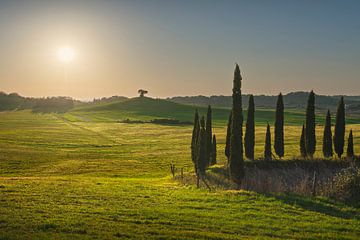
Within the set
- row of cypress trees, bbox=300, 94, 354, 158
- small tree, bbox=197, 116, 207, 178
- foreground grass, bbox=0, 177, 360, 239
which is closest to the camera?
foreground grass, bbox=0, 177, 360, 239

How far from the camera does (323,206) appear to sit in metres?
23.8

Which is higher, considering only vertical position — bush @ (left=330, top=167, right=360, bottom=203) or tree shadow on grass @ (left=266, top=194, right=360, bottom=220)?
bush @ (left=330, top=167, right=360, bottom=203)

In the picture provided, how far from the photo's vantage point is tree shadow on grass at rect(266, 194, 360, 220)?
72.1ft

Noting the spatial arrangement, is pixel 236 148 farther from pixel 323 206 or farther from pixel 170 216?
pixel 170 216

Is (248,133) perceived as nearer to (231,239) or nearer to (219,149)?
(219,149)

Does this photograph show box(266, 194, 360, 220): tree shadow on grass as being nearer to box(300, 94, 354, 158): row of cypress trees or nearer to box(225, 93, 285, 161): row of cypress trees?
box(225, 93, 285, 161): row of cypress trees

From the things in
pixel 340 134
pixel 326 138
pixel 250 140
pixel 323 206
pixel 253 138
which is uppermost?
pixel 340 134

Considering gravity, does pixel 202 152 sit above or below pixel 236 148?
below

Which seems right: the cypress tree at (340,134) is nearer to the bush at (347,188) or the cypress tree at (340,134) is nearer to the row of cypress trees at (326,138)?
the row of cypress trees at (326,138)

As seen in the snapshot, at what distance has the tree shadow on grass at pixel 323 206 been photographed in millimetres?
21984

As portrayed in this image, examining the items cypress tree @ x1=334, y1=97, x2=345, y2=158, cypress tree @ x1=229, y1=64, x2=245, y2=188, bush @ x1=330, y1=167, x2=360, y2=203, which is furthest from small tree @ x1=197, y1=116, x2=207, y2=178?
bush @ x1=330, y1=167, x2=360, y2=203

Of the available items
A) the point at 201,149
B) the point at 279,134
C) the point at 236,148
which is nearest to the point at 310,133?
the point at 279,134

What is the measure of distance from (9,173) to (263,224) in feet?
161

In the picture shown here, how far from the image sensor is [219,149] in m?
95.4
